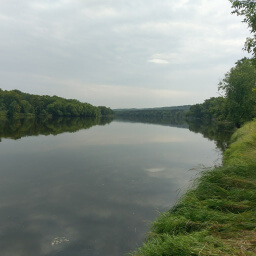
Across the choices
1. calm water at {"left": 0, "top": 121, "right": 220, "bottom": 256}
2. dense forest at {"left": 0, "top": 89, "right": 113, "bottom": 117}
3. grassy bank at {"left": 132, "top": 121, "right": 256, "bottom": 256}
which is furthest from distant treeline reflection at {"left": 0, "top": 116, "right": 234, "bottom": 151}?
dense forest at {"left": 0, "top": 89, "right": 113, "bottom": 117}

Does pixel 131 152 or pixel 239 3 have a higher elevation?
pixel 239 3

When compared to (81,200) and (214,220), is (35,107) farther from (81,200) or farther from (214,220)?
(214,220)

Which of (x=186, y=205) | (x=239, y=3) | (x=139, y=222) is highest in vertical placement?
(x=239, y=3)

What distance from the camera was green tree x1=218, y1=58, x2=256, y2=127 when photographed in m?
41.1

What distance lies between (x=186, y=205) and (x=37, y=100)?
463ft

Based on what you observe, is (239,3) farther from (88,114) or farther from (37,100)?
(88,114)

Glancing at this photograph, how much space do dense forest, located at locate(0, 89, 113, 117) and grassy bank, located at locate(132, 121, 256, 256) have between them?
101173 mm

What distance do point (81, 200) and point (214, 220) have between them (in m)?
7.60

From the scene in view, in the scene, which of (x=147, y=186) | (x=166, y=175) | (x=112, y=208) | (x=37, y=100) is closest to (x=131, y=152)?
(x=166, y=175)

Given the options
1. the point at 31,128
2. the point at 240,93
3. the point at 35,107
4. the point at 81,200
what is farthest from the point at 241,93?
the point at 35,107

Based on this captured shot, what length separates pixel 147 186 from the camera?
46.9 feet

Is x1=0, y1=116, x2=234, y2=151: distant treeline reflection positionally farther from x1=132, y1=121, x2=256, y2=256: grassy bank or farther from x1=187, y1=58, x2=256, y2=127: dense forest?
x1=132, y1=121, x2=256, y2=256: grassy bank

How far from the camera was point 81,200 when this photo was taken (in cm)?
1180

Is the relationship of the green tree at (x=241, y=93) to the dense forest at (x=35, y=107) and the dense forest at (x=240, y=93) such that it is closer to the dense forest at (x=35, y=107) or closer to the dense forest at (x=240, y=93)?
the dense forest at (x=240, y=93)
